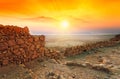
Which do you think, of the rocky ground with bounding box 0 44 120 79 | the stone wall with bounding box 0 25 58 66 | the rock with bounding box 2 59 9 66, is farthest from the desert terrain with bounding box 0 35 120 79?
the stone wall with bounding box 0 25 58 66

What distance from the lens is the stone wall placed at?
14976mm

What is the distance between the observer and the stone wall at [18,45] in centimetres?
1498

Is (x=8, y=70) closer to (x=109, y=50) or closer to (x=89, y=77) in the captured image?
(x=89, y=77)

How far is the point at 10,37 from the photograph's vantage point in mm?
15406

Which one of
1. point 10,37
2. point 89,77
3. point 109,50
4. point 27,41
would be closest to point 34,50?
point 27,41

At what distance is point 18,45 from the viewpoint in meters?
16.0

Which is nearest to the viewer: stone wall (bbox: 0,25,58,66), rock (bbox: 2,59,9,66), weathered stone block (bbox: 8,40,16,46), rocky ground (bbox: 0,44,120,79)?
rocky ground (bbox: 0,44,120,79)

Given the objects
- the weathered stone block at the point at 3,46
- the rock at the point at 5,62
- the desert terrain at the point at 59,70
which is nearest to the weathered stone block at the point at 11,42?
the weathered stone block at the point at 3,46

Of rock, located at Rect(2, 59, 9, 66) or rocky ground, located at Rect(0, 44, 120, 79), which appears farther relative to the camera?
rock, located at Rect(2, 59, 9, 66)

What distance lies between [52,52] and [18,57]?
4.14 meters

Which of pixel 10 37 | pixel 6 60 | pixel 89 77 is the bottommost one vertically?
pixel 89 77

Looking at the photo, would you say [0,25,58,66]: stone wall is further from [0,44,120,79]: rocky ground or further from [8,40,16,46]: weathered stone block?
[0,44,120,79]: rocky ground

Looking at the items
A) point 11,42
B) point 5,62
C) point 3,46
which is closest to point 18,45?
point 11,42

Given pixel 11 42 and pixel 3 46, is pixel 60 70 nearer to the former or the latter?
pixel 11 42
